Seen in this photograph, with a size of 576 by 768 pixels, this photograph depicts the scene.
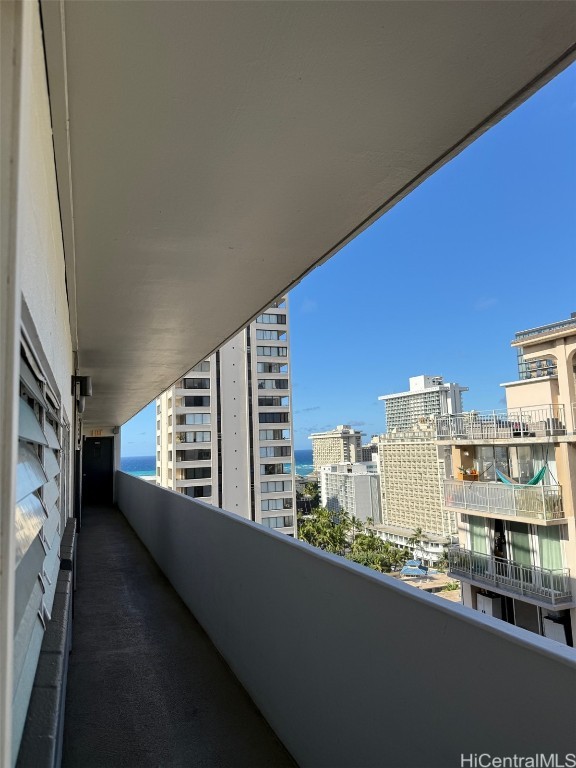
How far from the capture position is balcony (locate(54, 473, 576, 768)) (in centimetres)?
118

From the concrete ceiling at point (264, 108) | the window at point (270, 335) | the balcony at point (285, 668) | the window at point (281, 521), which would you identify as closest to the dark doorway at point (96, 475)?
the balcony at point (285, 668)

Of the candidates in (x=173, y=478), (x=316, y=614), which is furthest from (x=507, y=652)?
(x=173, y=478)

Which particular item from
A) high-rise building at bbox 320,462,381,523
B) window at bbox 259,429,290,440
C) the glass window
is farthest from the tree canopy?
the glass window

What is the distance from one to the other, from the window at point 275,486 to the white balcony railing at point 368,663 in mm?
41308

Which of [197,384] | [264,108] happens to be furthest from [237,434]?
[264,108]

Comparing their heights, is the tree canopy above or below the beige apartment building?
below

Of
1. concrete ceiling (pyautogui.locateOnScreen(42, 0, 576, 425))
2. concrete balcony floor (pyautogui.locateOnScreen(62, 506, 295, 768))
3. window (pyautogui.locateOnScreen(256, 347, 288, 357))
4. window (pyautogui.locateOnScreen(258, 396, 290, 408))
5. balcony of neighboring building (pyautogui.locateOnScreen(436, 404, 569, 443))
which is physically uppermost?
window (pyautogui.locateOnScreen(256, 347, 288, 357))

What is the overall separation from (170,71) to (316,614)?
77.2 inches

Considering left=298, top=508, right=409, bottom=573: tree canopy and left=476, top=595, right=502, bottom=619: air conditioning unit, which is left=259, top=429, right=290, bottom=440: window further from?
left=476, top=595, right=502, bottom=619: air conditioning unit

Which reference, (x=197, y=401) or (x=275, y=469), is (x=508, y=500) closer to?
(x=275, y=469)

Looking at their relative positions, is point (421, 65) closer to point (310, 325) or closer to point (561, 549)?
point (561, 549)

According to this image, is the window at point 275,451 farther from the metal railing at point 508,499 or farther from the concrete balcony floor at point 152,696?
the concrete balcony floor at point 152,696

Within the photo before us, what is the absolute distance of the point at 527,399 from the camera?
51.5 ft

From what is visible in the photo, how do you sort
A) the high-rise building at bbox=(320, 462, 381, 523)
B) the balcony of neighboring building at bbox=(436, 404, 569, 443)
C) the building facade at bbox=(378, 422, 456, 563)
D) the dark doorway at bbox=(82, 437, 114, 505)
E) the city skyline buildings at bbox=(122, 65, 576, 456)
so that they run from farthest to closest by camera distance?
1. the city skyline buildings at bbox=(122, 65, 576, 456)
2. the high-rise building at bbox=(320, 462, 381, 523)
3. the building facade at bbox=(378, 422, 456, 563)
4. the balcony of neighboring building at bbox=(436, 404, 569, 443)
5. the dark doorway at bbox=(82, 437, 114, 505)
